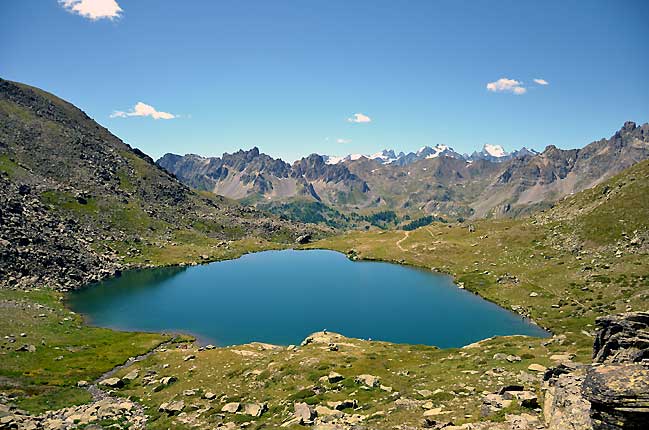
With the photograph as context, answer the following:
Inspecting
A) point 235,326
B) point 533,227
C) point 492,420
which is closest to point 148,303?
point 235,326

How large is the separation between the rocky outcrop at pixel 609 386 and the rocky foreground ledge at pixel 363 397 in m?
0.04

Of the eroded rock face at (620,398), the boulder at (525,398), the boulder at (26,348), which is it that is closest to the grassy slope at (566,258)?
the boulder at (525,398)

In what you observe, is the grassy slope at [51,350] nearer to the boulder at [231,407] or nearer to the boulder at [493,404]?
the boulder at [231,407]

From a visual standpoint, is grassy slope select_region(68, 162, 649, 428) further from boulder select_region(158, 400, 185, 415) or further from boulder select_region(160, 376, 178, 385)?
boulder select_region(160, 376, 178, 385)

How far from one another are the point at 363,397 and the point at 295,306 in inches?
3187

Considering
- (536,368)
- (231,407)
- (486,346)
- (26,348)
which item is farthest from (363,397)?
(26,348)

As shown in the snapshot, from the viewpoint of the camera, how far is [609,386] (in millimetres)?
16656

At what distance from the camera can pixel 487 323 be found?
9856 centimetres

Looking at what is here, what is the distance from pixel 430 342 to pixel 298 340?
2979cm

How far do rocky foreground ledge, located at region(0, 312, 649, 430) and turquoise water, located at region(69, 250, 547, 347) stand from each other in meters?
26.9

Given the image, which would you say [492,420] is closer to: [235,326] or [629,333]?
[629,333]

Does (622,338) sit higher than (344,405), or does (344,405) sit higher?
(622,338)

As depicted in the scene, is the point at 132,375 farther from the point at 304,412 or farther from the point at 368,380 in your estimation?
the point at 368,380

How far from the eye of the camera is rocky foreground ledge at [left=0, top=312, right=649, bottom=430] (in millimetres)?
17422
